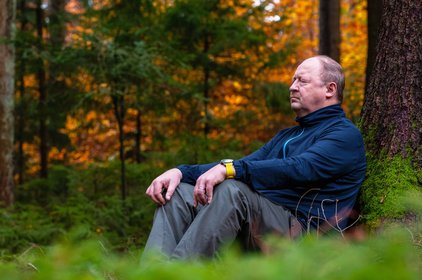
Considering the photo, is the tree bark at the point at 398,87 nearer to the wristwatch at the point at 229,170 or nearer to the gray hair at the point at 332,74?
the gray hair at the point at 332,74

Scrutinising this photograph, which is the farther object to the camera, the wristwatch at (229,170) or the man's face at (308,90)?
the man's face at (308,90)

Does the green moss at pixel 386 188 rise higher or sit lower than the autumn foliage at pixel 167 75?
lower

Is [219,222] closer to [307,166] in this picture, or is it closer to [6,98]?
[307,166]

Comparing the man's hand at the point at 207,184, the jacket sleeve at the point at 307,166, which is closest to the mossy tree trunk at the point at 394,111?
the jacket sleeve at the point at 307,166

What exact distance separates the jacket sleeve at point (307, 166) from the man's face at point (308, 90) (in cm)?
37

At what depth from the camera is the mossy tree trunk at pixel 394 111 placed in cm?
353

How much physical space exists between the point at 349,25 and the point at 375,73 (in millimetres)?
14626

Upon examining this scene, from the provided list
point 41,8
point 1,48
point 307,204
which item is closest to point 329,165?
point 307,204

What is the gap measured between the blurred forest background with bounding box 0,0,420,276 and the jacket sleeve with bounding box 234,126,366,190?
2.52 metres

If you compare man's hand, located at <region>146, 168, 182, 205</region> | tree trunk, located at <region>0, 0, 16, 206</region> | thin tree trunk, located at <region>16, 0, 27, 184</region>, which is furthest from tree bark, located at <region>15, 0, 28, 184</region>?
man's hand, located at <region>146, 168, 182, 205</region>

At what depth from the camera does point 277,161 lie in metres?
3.37

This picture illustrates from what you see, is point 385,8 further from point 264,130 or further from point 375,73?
point 264,130

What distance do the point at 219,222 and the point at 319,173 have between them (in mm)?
705

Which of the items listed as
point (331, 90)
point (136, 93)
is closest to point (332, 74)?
point (331, 90)
